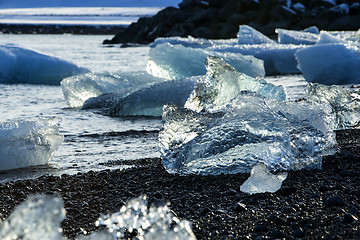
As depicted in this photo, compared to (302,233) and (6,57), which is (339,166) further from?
(6,57)

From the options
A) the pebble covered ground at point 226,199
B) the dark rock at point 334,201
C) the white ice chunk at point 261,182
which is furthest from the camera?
the white ice chunk at point 261,182

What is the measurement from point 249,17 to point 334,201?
79.1 feet

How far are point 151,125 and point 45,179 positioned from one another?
6.54 feet

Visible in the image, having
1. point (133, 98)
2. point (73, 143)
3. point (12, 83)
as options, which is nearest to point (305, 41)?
point (12, 83)

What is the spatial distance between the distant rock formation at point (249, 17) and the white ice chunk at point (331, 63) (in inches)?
574

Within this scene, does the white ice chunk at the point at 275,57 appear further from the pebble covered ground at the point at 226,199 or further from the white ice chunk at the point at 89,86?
the pebble covered ground at the point at 226,199

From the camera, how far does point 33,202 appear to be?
1098mm

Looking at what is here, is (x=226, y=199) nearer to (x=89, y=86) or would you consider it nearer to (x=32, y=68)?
(x=89, y=86)

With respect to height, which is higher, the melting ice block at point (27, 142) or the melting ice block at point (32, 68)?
the melting ice block at point (27, 142)

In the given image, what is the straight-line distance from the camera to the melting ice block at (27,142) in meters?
3.12

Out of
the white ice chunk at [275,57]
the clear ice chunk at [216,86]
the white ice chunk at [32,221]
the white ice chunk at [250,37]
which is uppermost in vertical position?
the white ice chunk at [32,221]

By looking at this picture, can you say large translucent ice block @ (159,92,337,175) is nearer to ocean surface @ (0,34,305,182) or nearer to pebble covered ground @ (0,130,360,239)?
pebble covered ground @ (0,130,360,239)

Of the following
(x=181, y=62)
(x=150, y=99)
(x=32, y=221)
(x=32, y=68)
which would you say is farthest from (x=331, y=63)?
(x=32, y=221)

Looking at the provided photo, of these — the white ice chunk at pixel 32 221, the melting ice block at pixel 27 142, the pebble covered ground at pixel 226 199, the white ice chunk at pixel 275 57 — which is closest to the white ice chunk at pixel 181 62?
the white ice chunk at pixel 275 57
